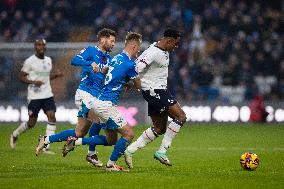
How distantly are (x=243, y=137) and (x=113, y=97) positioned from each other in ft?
29.8

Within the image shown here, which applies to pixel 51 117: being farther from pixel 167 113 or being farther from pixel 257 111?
pixel 257 111

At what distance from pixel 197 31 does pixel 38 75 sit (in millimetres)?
12147

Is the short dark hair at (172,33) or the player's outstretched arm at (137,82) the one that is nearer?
the player's outstretched arm at (137,82)

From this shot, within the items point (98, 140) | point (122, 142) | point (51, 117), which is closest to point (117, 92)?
point (122, 142)

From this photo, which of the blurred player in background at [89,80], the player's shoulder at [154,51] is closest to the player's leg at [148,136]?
the blurred player in background at [89,80]

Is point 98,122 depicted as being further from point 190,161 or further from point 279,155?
point 279,155

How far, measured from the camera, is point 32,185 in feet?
38.0

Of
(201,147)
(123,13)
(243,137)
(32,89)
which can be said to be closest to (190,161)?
(201,147)

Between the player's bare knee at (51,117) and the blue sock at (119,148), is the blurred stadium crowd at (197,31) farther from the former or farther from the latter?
the blue sock at (119,148)

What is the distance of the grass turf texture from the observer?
1189 cm

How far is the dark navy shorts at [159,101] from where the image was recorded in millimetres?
14518

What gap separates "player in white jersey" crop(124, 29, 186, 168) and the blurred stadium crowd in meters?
12.4

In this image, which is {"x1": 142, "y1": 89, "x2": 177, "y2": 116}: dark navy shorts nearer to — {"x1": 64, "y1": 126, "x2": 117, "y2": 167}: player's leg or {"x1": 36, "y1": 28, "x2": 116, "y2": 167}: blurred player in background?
{"x1": 36, "y1": 28, "x2": 116, "y2": 167}: blurred player in background

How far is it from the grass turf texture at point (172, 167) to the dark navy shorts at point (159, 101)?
3.26 feet
